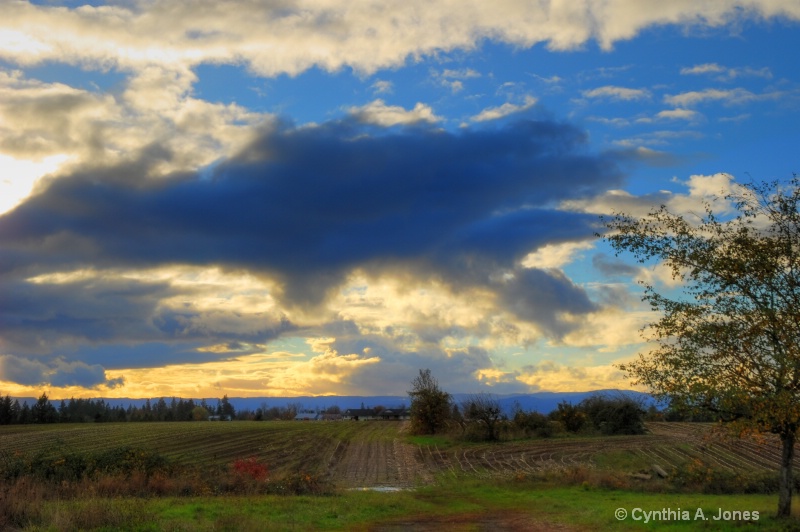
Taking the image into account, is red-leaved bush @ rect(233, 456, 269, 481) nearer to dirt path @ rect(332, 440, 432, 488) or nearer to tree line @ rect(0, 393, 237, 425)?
dirt path @ rect(332, 440, 432, 488)

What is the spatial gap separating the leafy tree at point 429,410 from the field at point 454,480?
10.7 meters

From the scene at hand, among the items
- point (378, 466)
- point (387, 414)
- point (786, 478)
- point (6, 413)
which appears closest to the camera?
point (786, 478)

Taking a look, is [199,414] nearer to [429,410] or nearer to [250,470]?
[429,410]

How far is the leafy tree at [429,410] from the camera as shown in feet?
277

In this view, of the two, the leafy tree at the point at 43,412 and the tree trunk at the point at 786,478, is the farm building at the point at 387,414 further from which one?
the tree trunk at the point at 786,478

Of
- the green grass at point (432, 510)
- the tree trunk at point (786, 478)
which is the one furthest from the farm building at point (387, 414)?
the tree trunk at point (786, 478)

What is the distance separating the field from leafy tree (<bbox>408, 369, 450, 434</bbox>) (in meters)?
10.7

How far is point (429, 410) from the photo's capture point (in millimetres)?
85000

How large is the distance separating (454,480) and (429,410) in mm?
44455

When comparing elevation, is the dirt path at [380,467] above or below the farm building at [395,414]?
above

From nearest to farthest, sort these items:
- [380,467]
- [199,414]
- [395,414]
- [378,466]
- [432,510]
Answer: [432,510]
[380,467]
[378,466]
[395,414]
[199,414]

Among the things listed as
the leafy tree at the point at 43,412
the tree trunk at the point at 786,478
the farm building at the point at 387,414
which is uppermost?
the tree trunk at the point at 786,478

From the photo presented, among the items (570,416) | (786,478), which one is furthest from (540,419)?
(786,478)

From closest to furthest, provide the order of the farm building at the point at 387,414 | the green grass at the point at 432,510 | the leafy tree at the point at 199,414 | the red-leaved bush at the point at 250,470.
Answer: the green grass at the point at 432,510, the red-leaved bush at the point at 250,470, the farm building at the point at 387,414, the leafy tree at the point at 199,414
